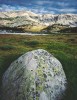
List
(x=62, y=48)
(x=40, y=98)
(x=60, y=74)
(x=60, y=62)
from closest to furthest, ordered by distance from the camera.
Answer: (x=40, y=98) → (x=60, y=74) → (x=60, y=62) → (x=62, y=48)

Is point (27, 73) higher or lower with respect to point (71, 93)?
higher

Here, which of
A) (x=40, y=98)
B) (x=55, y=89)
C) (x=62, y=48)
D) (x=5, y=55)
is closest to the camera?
(x=40, y=98)

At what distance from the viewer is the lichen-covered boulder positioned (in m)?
15.2

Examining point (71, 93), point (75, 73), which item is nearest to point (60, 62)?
point (75, 73)

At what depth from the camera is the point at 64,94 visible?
16.3 m

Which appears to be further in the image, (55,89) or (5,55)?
(5,55)

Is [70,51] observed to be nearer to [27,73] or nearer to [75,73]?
[75,73]

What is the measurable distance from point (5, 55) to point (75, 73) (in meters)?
6.52

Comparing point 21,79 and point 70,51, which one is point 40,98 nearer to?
point 21,79

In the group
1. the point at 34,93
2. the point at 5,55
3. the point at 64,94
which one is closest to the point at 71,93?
the point at 64,94

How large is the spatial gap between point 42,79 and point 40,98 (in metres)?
1.37

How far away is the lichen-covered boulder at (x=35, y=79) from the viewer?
15172 millimetres

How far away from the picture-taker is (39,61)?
16875mm

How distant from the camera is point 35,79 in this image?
1557cm
